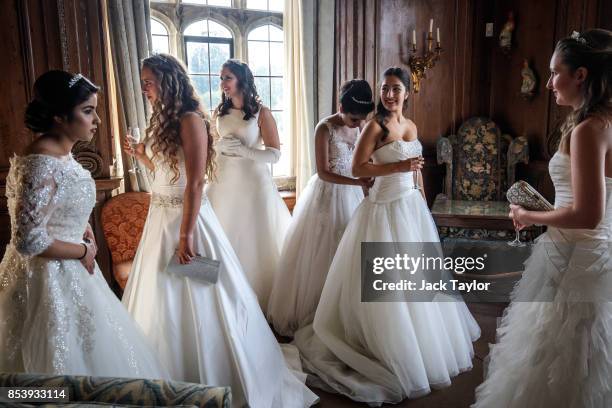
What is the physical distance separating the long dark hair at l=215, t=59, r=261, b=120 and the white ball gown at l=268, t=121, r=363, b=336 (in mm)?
505

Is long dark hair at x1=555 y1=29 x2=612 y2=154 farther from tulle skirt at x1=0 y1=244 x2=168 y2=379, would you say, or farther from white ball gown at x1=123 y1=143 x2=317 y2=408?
tulle skirt at x1=0 y1=244 x2=168 y2=379

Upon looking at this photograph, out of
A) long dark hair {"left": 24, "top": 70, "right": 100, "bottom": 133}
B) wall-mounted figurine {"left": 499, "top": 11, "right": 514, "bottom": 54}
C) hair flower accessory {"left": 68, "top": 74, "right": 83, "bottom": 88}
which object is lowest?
long dark hair {"left": 24, "top": 70, "right": 100, "bottom": 133}

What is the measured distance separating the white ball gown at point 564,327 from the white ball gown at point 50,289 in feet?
4.59

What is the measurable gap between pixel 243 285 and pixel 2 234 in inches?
74.3

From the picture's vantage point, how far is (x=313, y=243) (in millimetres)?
3150

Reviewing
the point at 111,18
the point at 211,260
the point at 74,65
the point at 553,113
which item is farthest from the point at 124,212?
the point at 553,113

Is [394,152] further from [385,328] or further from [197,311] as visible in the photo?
[197,311]

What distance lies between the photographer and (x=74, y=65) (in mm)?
3262

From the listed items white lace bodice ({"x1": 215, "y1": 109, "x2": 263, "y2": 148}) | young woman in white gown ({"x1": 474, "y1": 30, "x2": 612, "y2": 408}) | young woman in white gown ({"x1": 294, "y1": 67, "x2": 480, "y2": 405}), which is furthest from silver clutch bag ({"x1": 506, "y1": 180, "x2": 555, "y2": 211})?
white lace bodice ({"x1": 215, "y1": 109, "x2": 263, "y2": 148})

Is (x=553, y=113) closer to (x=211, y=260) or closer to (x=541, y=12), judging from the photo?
(x=541, y=12)

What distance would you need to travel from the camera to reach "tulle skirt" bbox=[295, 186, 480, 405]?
2428mm

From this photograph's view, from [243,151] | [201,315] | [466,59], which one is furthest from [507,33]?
[201,315]

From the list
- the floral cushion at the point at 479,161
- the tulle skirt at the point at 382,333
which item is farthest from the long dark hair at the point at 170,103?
the floral cushion at the point at 479,161

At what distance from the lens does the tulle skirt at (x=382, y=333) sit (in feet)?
7.97
